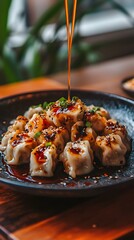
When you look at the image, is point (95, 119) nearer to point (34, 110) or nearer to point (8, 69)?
point (34, 110)

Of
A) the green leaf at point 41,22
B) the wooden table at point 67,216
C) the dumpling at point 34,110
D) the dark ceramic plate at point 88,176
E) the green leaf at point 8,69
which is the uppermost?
the green leaf at point 41,22

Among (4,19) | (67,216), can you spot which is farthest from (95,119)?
(4,19)

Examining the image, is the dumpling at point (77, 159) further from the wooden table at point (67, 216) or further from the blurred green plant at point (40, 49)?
the blurred green plant at point (40, 49)

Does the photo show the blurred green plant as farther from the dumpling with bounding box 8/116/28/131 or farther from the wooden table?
the wooden table

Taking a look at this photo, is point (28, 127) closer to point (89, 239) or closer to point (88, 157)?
point (88, 157)

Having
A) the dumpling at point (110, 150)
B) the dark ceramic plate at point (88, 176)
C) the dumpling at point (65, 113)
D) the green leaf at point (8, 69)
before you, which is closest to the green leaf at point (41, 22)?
the green leaf at point (8, 69)

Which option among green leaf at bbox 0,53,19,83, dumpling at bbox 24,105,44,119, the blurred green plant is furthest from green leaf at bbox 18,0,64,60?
dumpling at bbox 24,105,44,119

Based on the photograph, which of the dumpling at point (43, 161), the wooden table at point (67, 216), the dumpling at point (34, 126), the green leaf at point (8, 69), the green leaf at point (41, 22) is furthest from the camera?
the green leaf at point (41, 22)
